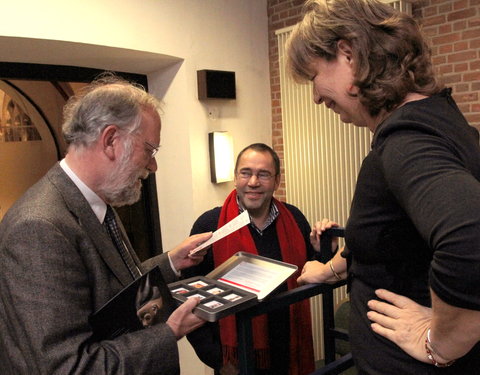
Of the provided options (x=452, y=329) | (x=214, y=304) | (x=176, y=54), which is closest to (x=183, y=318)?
(x=214, y=304)

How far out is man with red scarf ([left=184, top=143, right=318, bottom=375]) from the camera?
7.34ft

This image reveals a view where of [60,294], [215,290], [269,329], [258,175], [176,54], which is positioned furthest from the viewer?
[176,54]

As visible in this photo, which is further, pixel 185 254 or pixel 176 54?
pixel 176 54

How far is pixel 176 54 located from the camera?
324 centimetres

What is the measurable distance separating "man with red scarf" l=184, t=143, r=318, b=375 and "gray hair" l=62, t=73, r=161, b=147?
1.10 metres

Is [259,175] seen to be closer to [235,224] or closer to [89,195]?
[235,224]

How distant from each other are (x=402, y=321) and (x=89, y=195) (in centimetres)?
96

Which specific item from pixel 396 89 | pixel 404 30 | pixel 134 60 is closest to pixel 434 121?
pixel 396 89

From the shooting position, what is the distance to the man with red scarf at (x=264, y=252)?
2.24 m

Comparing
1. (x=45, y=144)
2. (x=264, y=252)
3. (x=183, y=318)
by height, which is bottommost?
(x=264, y=252)

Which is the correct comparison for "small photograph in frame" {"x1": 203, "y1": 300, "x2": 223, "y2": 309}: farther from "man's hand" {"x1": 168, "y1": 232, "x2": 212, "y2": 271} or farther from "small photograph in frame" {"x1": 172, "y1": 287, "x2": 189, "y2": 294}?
"man's hand" {"x1": 168, "y1": 232, "x2": 212, "y2": 271}

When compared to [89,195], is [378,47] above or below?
above

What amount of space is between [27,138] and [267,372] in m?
2.52

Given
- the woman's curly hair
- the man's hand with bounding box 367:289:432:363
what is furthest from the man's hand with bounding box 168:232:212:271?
the woman's curly hair
